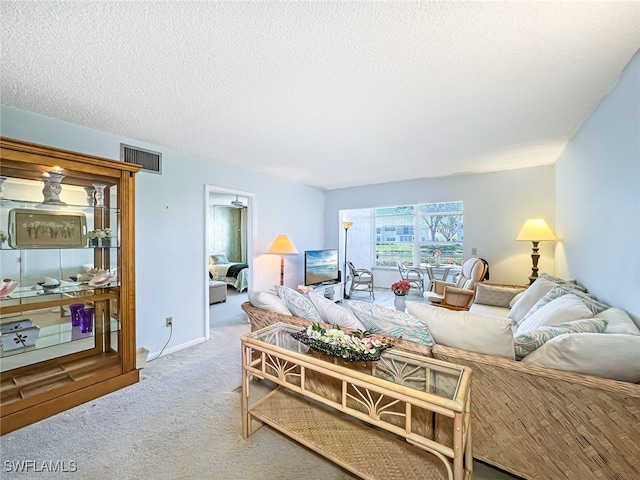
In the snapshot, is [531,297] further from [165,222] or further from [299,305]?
[165,222]

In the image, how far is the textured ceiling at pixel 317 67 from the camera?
46.4 inches

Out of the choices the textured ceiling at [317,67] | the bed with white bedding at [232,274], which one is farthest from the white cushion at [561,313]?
the bed with white bedding at [232,274]

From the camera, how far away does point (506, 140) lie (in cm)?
280

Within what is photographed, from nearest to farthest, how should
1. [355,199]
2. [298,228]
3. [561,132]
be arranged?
[561,132] → [298,228] → [355,199]

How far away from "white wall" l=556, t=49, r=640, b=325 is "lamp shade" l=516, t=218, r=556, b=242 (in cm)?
49

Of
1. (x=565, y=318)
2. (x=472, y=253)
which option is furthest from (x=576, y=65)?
(x=472, y=253)

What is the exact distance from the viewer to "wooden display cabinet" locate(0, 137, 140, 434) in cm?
193

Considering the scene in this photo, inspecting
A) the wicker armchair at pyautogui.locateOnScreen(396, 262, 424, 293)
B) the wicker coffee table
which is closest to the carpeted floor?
the wicker coffee table

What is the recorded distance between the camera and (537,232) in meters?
3.40

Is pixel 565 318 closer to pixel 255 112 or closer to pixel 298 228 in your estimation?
pixel 255 112

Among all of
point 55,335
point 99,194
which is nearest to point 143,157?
point 99,194

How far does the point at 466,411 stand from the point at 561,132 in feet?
9.68

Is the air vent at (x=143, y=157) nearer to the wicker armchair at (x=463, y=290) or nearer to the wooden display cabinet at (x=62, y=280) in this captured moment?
the wooden display cabinet at (x=62, y=280)

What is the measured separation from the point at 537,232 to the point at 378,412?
350cm
